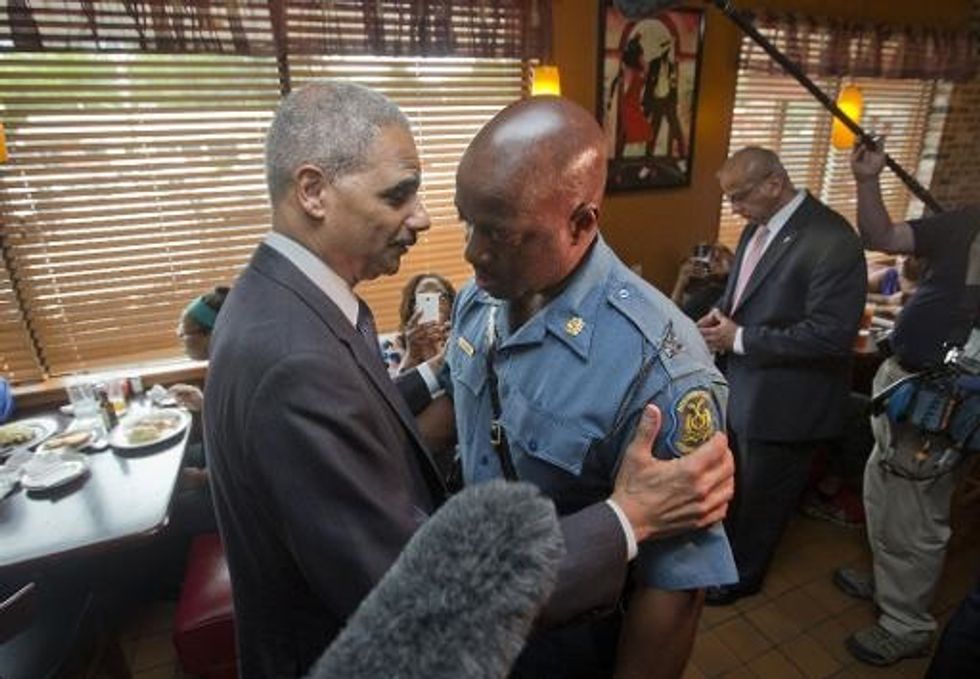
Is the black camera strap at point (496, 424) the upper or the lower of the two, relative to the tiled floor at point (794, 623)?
upper

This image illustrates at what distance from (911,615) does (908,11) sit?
4653mm

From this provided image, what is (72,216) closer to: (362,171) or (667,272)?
(362,171)

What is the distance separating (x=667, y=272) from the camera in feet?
14.3

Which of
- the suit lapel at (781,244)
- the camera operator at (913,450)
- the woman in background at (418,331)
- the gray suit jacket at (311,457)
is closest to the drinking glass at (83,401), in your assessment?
the woman in background at (418,331)

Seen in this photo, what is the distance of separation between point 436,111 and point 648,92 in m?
1.44

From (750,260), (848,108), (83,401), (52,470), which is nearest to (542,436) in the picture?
(750,260)

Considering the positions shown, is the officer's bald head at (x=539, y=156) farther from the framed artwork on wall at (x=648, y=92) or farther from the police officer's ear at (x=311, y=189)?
the framed artwork on wall at (x=648, y=92)

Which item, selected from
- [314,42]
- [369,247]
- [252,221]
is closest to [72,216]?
[252,221]

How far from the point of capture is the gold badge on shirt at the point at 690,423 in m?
0.98

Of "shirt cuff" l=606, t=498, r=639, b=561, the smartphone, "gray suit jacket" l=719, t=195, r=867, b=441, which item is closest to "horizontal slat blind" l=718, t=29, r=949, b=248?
"gray suit jacket" l=719, t=195, r=867, b=441

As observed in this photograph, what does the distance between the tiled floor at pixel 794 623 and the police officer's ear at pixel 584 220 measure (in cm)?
206

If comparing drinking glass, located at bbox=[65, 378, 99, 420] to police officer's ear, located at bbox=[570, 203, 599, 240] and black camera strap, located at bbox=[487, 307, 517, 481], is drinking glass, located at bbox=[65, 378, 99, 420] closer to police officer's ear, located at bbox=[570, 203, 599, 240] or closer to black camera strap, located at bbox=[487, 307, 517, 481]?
black camera strap, located at bbox=[487, 307, 517, 481]

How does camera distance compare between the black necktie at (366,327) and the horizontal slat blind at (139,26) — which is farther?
the horizontal slat blind at (139,26)

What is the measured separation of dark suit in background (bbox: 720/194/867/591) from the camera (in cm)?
232
